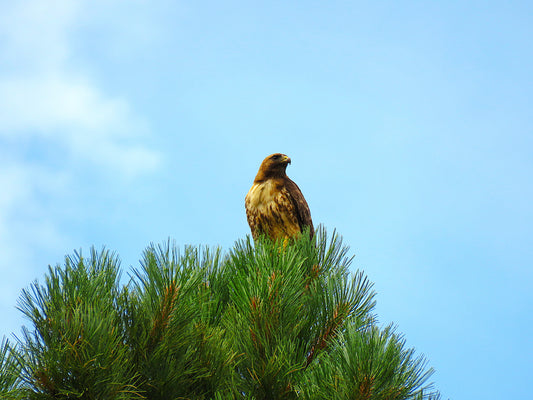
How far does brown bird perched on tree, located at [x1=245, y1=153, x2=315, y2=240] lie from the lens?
7.02 meters

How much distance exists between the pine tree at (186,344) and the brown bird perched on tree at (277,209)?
2.72 meters

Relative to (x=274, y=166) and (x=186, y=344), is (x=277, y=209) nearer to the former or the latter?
(x=274, y=166)

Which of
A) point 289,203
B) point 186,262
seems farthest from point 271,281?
point 289,203

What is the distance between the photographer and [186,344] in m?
3.79

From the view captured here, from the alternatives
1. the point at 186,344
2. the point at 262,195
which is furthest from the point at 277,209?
the point at 186,344

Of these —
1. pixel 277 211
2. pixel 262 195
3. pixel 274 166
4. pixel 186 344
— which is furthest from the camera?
pixel 274 166

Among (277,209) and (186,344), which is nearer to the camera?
(186,344)

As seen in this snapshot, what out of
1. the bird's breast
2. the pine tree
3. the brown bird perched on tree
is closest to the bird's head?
the brown bird perched on tree

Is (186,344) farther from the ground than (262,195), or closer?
closer

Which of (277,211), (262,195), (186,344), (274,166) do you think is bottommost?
(186,344)

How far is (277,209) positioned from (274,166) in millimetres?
639

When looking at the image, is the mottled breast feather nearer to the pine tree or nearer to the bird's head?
the bird's head

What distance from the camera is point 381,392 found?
3518 mm

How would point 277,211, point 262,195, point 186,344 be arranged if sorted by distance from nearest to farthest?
point 186,344
point 277,211
point 262,195
